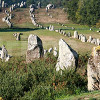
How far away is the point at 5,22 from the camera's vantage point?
174 ft

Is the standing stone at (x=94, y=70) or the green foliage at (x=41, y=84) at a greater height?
the standing stone at (x=94, y=70)

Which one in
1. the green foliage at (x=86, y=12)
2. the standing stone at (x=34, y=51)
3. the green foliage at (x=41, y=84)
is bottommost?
the green foliage at (x=41, y=84)

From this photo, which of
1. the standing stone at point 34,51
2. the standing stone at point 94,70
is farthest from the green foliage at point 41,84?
the standing stone at point 34,51

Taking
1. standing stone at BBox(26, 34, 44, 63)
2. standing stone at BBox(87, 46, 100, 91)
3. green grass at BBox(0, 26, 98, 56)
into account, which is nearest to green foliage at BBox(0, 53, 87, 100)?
standing stone at BBox(87, 46, 100, 91)

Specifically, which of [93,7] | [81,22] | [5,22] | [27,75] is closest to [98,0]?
[93,7]

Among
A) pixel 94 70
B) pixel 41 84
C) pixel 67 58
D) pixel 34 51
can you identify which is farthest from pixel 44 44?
pixel 94 70

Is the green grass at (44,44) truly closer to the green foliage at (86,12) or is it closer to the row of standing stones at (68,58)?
the row of standing stones at (68,58)

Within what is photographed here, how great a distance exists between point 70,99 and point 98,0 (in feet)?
144

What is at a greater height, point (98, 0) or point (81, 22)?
point (98, 0)

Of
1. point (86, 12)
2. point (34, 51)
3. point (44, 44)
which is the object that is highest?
point (86, 12)

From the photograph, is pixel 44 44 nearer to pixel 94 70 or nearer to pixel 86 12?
pixel 94 70

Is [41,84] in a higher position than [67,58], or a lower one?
lower

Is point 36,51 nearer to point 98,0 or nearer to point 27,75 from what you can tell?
point 27,75

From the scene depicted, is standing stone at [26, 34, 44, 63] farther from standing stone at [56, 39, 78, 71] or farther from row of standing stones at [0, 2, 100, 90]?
standing stone at [56, 39, 78, 71]
